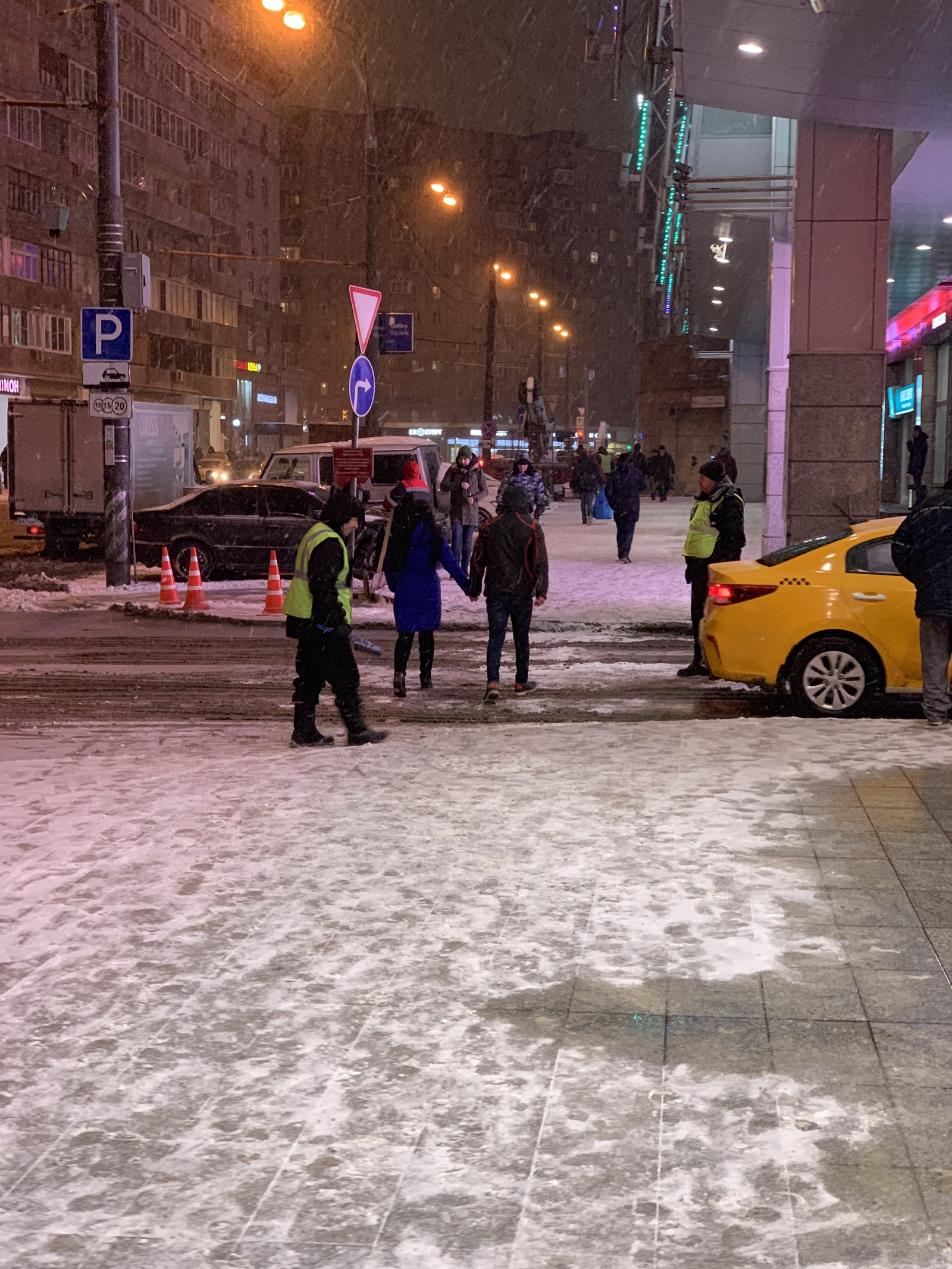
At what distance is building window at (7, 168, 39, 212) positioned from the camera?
→ 55.0 metres

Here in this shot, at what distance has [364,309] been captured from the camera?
15.1m

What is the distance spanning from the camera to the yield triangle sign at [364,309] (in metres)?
14.9

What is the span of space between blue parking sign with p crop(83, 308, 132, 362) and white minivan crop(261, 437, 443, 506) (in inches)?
228

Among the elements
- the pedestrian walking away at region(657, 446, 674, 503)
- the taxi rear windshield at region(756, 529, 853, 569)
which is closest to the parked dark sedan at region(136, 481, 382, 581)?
the taxi rear windshield at region(756, 529, 853, 569)

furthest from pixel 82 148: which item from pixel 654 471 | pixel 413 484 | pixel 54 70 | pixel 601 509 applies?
pixel 413 484

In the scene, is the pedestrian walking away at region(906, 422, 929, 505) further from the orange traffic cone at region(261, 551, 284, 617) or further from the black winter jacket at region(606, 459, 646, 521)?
the orange traffic cone at region(261, 551, 284, 617)

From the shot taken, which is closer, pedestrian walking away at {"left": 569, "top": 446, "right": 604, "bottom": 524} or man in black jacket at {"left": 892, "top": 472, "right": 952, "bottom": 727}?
man in black jacket at {"left": 892, "top": 472, "right": 952, "bottom": 727}

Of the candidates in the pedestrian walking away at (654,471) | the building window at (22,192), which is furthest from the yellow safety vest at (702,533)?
the building window at (22,192)

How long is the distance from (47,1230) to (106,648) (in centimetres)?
1135

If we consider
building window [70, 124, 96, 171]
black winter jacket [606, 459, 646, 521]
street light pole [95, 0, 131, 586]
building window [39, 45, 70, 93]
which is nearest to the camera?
street light pole [95, 0, 131, 586]

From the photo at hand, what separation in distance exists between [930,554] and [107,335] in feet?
40.0

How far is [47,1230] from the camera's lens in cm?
329

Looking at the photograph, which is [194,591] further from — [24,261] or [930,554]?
[24,261]

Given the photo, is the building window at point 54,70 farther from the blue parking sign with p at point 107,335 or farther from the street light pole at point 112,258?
the blue parking sign with p at point 107,335
